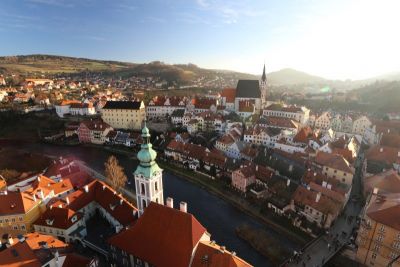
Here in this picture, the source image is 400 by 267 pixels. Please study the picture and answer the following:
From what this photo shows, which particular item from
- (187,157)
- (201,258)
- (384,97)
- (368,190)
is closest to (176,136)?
(187,157)

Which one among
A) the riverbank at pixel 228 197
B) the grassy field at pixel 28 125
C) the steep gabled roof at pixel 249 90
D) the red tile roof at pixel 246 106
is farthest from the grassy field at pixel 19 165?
the steep gabled roof at pixel 249 90

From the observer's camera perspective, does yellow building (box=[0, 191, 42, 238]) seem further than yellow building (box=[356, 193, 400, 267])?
Yes

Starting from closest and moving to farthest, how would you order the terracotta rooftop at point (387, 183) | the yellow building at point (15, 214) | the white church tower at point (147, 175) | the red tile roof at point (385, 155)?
the white church tower at point (147, 175) → the yellow building at point (15, 214) → the terracotta rooftop at point (387, 183) → the red tile roof at point (385, 155)

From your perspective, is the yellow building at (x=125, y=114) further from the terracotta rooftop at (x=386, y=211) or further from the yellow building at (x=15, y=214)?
the terracotta rooftop at (x=386, y=211)

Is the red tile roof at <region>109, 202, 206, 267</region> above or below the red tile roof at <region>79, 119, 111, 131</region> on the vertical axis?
above

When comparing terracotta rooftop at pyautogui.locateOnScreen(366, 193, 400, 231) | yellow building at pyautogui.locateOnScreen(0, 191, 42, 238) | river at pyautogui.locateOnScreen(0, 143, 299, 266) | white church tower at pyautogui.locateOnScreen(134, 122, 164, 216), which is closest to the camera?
white church tower at pyautogui.locateOnScreen(134, 122, 164, 216)

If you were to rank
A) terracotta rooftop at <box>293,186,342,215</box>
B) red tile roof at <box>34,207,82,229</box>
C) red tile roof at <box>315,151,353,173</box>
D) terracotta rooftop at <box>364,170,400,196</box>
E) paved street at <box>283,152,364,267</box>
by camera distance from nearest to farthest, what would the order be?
red tile roof at <box>34,207,82,229</box> → paved street at <box>283,152,364,267</box> → terracotta rooftop at <box>293,186,342,215</box> → terracotta rooftop at <box>364,170,400,196</box> → red tile roof at <box>315,151,353,173</box>

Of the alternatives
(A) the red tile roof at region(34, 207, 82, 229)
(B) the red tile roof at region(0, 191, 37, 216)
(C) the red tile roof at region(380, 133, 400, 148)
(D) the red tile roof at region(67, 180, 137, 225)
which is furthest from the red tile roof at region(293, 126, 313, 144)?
(B) the red tile roof at region(0, 191, 37, 216)

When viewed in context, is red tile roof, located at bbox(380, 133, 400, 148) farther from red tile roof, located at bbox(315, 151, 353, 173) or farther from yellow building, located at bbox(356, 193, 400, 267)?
yellow building, located at bbox(356, 193, 400, 267)

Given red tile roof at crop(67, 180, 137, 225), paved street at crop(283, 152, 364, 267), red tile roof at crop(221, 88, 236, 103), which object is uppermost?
red tile roof at crop(221, 88, 236, 103)
